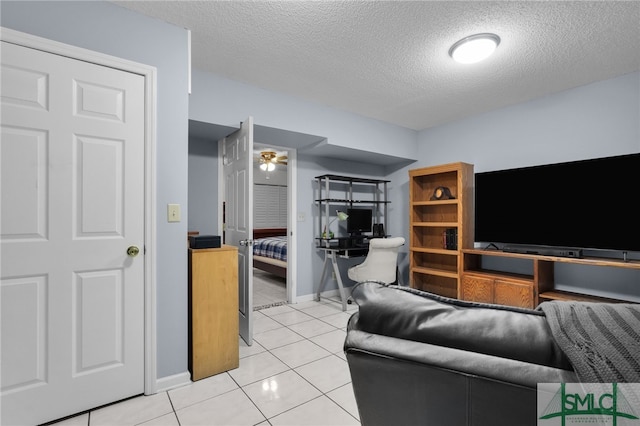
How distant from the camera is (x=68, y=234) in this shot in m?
1.71

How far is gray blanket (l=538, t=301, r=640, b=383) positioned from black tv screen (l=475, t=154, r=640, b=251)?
110 inches

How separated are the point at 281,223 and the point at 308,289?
409 centimetres

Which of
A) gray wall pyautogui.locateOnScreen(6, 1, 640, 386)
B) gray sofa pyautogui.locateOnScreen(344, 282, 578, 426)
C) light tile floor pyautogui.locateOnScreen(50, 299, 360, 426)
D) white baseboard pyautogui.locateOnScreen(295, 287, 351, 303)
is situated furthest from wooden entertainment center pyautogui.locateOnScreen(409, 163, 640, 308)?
gray sofa pyautogui.locateOnScreen(344, 282, 578, 426)

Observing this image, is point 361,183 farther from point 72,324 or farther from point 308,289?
point 72,324

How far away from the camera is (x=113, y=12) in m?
1.86

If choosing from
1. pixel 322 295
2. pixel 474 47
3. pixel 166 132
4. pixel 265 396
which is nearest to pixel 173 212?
pixel 166 132

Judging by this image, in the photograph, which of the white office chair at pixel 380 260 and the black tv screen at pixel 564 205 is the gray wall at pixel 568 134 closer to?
the black tv screen at pixel 564 205

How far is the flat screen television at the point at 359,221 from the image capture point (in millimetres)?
4281

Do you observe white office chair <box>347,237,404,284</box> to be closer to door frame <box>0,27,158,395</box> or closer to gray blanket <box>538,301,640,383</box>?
door frame <box>0,27,158,395</box>

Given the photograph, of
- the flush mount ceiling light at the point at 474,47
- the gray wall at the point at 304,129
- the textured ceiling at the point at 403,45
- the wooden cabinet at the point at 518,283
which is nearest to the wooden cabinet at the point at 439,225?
the wooden cabinet at the point at 518,283

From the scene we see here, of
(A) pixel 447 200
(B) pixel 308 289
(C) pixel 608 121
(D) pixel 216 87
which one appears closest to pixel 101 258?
(D) pixel 216 87

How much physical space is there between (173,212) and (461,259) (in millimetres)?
3171

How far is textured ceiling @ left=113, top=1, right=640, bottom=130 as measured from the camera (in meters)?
1.94

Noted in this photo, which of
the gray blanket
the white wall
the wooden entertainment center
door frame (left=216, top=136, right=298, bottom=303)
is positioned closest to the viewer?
the gray blanket
